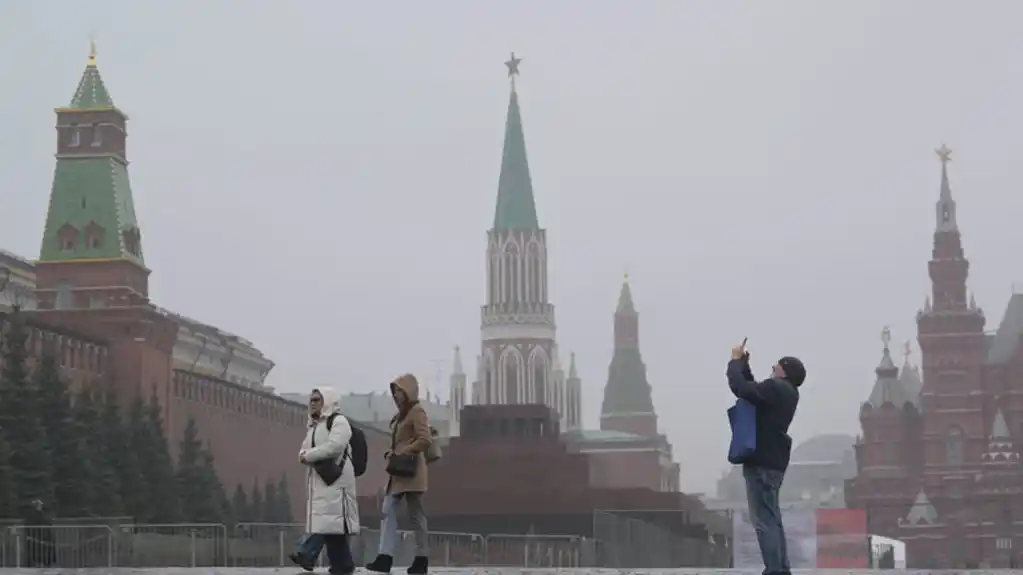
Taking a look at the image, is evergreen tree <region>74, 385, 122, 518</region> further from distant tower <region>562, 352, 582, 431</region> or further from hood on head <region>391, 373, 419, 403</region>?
distant tower <region>562, 352, 582, 431</region>

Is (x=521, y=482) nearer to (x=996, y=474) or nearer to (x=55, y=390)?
(x=55, y=390)

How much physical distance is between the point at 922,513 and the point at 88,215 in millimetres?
55438

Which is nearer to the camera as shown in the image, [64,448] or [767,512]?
[767,512]

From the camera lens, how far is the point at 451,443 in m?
68.3

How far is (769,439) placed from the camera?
13.2 meters

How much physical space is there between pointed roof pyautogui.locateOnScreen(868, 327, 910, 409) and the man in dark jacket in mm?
108280

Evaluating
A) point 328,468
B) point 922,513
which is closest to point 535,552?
point 328,468

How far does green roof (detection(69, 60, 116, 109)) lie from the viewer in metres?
75.1

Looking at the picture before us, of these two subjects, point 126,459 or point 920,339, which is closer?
point 126,459

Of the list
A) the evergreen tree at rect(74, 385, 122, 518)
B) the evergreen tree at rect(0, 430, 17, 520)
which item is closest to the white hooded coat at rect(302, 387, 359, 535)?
the evergreen tree at rect(0, 430, 17, 520)

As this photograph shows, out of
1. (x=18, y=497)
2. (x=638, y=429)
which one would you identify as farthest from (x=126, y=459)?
(x=638, y=429)

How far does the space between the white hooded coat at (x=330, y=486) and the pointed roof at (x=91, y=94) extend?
62.8 m

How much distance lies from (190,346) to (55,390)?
47732 millimetres

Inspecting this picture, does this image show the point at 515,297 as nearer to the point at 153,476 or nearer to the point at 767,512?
the point at 153,476
